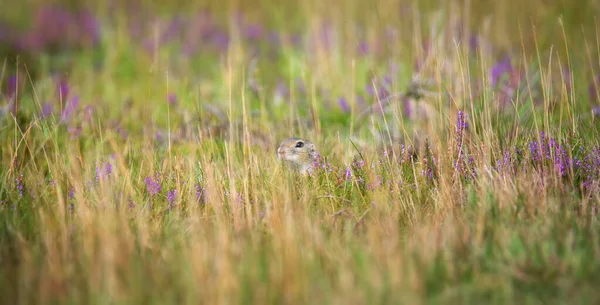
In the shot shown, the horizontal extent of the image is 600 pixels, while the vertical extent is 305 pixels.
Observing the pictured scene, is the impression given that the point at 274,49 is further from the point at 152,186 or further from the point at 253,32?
the point at 152,186

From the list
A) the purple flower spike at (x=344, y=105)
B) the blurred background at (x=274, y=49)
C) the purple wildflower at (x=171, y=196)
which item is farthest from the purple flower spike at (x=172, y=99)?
the purple wildflower at (x=171, y=196)

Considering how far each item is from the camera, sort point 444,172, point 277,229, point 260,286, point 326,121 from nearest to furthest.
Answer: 1. point 260,286
2. point 277,229
3. point 444,172
4. point 326,121

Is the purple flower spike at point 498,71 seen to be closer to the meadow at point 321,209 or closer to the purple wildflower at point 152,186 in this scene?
the meadow at point 321,209

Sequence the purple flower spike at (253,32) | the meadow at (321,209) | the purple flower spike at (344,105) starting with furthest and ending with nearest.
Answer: the purple flower spike at (253,32), the purple flower spike at (344,105), the meadow at (321,209)

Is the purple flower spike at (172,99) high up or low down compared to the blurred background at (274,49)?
down

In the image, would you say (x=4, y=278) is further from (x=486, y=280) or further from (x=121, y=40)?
(x=121, y=40)

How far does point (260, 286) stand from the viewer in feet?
7.49

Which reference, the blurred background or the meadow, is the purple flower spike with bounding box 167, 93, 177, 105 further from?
the meadow

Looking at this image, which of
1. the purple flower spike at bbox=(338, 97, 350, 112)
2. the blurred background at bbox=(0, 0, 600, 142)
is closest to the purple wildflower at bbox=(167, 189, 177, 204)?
the blurred background at bbox=(0, 0, 600, 142)

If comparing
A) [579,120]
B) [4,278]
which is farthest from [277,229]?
[579,120]

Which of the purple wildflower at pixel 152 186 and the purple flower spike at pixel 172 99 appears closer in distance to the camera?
the purple wildflower at pixel 152 186

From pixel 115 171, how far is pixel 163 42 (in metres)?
5.10

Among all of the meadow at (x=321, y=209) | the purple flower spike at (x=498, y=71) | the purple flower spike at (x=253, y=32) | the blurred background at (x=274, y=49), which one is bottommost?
the meadow at (x=321, y=209)

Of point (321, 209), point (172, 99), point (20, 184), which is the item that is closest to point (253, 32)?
point (172, 99)
